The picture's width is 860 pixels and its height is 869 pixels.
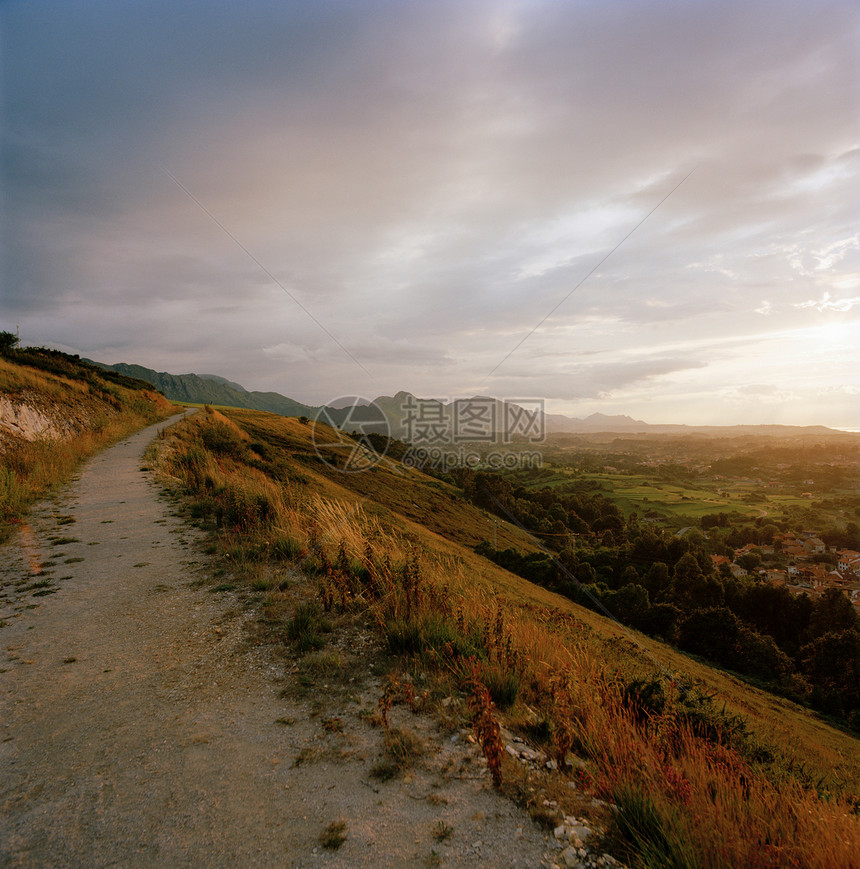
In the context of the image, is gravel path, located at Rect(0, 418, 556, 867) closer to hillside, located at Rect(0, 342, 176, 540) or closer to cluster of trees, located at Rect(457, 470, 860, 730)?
hillside, located at Rect(0, 342, 176, 540)

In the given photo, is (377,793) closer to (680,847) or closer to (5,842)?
(680,847)

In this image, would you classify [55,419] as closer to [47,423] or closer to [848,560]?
[47,423]

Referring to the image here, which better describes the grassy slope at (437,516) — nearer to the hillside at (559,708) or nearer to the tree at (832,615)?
the tree at (832,615)

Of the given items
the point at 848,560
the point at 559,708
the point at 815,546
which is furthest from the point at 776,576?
the point at 559,708

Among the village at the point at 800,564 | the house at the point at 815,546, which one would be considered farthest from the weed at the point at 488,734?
the house at the point at 815,546

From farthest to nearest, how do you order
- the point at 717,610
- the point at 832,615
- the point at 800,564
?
the point at 800,564
the point at 832,615
the point at 717,610

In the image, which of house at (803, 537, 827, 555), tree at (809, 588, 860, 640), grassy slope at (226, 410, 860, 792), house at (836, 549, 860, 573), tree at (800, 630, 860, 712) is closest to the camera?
grassy slope at (226, 410, 860, 792)

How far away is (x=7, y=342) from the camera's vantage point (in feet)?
85.0

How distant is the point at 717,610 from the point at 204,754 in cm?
4636

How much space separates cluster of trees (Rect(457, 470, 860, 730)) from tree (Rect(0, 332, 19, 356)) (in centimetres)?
4068

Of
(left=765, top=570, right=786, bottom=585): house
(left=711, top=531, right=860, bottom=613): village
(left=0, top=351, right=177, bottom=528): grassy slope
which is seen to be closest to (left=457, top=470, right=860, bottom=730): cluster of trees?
(left=765, top=570, right=786, bottom=585): house

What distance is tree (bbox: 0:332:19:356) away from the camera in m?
25.4

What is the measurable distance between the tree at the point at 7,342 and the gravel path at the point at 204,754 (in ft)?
97.0

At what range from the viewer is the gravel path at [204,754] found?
247 cm
